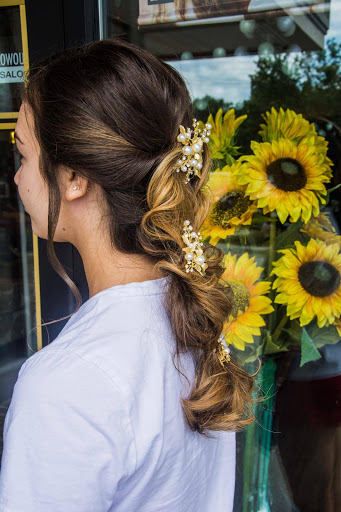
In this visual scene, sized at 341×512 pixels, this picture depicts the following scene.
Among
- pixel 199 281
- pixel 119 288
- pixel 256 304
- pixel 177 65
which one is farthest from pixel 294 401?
pixel 177 65

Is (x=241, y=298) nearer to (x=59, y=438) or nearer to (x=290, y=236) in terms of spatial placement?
(x=290, y=236)

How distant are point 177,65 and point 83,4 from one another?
0.48 m

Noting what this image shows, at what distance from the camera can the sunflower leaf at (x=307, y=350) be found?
147 centimetres

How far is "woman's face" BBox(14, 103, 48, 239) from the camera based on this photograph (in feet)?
2.69

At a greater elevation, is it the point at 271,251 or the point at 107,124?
the point at 107,124

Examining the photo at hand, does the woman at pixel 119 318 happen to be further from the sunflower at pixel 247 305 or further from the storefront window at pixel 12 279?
the storefront window at pixel 12 279

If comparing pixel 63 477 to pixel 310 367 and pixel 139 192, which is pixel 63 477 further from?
pixel 310 367

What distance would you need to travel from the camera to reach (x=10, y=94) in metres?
1.63

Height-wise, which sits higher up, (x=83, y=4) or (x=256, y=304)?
(x=83, y=4)

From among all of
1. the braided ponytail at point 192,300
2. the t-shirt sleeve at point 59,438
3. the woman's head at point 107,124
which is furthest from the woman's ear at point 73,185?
the t-shirt sleeve at point 59,438

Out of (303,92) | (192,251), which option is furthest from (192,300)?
(303,92)

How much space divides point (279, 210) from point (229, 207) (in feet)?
0.65

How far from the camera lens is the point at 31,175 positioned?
2.74 feet

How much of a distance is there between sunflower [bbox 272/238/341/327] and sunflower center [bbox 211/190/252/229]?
223 millimetres
